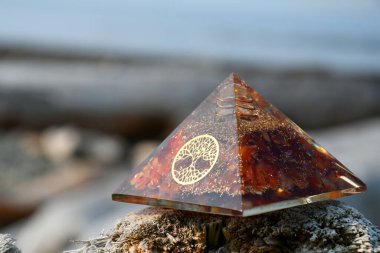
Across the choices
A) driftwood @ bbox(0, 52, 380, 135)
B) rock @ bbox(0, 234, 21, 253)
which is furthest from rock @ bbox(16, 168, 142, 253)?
rock @ bbox(0, 234, 21, 253)

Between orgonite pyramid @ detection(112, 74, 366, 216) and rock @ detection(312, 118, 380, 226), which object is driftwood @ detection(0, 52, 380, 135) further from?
orgonite pyramid @ detection(112, 74, 366, 216)

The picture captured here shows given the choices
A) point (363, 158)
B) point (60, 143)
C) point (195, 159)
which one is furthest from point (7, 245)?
point (60, 143)

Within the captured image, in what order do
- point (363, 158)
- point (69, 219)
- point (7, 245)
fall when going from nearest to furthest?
point (7, 245)
point (363, 158)
point (69, 219)

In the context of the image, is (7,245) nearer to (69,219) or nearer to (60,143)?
(69,219)

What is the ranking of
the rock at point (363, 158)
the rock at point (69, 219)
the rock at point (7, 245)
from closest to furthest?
the rock at point (7, 245) → the rock at point (363, 158) → the rock at point (69, 219)

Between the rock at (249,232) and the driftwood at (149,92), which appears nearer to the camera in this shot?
the rock at (249,232)

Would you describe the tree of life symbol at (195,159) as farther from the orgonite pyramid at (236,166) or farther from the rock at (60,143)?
the rock at (60,143)

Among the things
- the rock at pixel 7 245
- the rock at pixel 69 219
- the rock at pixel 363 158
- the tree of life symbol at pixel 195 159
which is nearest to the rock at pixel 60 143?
the rock at pixel 69 219
